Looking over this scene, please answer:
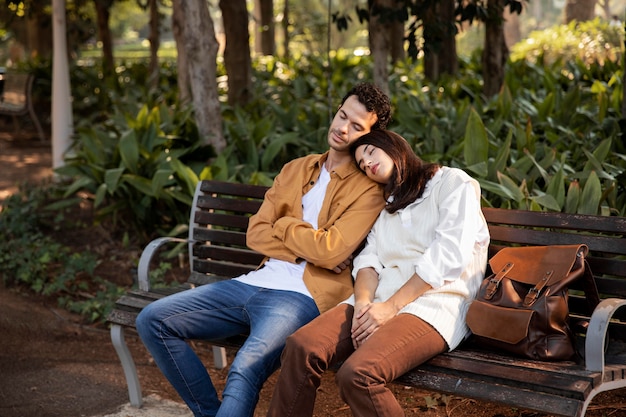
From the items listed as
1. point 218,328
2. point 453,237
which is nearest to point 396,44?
point 218,328

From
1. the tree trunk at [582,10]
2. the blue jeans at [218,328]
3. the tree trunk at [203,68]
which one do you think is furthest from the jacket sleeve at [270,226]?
the tree trunk at [582,10]

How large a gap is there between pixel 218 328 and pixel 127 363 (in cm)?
68

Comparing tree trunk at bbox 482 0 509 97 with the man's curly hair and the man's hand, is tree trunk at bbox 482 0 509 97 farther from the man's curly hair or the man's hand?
the man's hand

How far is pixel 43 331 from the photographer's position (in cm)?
508

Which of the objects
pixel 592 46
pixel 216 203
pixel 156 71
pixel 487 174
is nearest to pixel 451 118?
pixel 487 174

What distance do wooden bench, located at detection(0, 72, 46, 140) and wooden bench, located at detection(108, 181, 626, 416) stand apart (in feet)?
28.6

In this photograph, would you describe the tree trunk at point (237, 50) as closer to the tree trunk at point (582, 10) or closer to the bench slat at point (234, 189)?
the bench slat at point (234, 189)

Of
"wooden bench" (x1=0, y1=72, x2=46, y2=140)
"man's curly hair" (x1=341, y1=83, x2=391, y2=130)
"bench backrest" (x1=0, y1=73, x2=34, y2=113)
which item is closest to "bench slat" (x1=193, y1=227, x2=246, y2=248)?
"man's curly hair" (x1=341, y1=83, x2=391, y2=130)

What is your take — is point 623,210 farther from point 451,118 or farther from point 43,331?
point 43,331

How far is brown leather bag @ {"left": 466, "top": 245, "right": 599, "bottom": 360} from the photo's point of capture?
293cm

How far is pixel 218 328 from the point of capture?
3.48 metres

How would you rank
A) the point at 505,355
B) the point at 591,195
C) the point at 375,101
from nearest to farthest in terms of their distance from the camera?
the point at 505,355 < the point at 375,101 < the point at 591,195

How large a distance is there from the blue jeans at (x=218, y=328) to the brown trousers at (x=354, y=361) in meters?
0.15

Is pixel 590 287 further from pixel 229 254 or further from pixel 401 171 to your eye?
pixel 229 254
